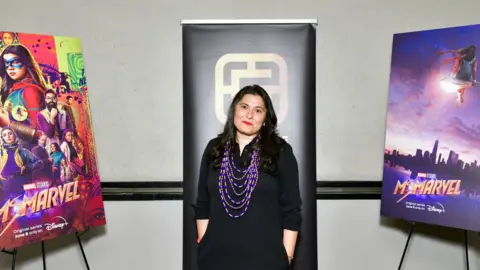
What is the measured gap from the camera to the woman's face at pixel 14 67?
6.45 ft

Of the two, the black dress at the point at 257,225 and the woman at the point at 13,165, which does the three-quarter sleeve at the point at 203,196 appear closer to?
the black dress at the point at 257,225

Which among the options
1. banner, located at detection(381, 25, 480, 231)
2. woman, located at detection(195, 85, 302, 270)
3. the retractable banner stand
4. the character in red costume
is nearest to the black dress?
woman, located at detection(195, 85, 302, 270)

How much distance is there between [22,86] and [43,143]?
26cm

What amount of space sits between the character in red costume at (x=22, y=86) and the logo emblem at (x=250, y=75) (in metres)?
0.81

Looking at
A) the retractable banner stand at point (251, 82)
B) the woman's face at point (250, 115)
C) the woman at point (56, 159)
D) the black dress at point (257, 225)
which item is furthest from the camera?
the retractable banner stand at point (251, 82)

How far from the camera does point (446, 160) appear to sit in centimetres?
210

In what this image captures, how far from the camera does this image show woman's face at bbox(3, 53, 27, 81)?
6.45 ft

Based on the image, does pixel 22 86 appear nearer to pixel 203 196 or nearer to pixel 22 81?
pixel 22 81

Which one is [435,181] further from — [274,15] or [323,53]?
[274,15]

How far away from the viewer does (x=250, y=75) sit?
233 centimetres

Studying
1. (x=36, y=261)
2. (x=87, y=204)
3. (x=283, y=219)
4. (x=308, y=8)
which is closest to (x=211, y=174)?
(x=283, y=219)

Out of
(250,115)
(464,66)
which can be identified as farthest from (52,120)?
(464,66)

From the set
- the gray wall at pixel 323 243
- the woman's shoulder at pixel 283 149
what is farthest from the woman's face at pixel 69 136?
the woman's shoulder at pixel 283 149

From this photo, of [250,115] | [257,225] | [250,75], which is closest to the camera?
[257,225]
